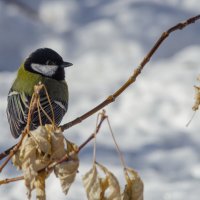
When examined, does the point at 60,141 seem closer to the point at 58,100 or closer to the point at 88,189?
the point at 88,189

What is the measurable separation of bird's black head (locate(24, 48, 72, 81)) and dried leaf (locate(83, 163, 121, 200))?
2014 mm

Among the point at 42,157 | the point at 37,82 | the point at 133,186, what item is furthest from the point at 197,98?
the point at 37,82

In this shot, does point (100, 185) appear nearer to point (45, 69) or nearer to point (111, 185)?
point (111, 185)

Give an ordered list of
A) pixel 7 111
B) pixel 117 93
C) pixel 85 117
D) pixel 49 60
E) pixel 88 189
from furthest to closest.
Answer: pixel 49 60, pixel 7 111, pixel 85 117, pixel 117 93, pixel 88 189

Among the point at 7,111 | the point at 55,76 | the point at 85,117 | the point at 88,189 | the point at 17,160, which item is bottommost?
the point at 88,189

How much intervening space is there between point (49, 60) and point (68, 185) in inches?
84.8

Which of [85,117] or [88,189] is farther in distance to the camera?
[85,117]

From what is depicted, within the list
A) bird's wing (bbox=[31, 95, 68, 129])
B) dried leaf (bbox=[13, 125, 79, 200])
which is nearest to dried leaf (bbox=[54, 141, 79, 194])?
dried leaf (bbox=[13, 125, 79, 200])

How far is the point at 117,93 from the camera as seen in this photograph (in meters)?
1.46

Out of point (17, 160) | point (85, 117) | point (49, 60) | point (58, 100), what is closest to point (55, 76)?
point (49, 60)

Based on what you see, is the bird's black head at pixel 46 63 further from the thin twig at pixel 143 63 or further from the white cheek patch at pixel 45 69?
the thin twig at pixel 143 63

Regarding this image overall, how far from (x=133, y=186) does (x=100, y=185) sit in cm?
8

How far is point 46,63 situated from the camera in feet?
10.8

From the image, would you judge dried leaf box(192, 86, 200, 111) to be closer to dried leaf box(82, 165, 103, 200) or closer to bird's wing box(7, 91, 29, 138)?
dried leaf box(82, 165, 103, 200)
